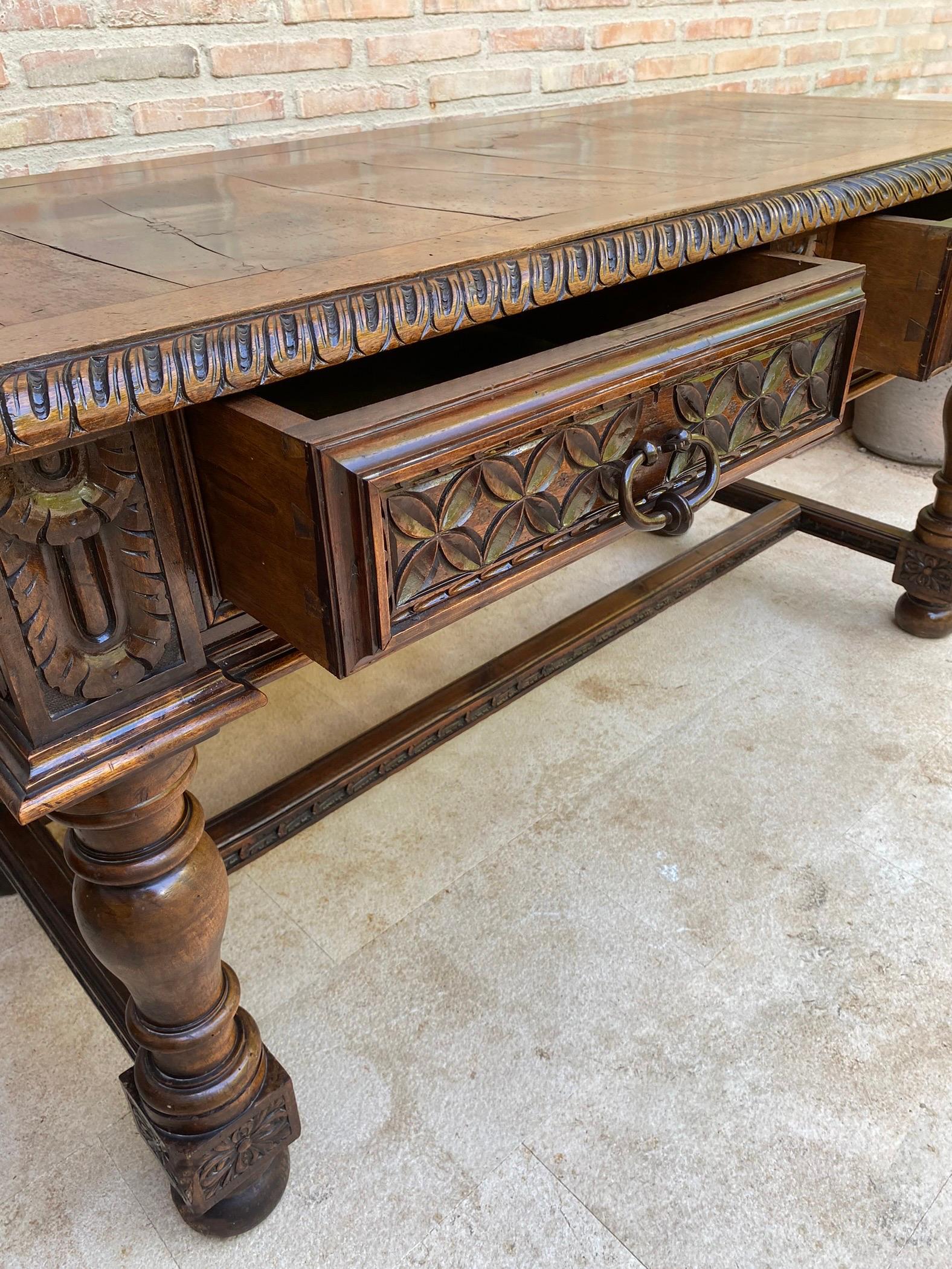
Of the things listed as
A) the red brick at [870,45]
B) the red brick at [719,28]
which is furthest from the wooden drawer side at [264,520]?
the red brick at [870,45]

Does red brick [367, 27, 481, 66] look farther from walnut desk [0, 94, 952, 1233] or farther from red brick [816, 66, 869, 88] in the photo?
red brick [816, 66, 869, 88]

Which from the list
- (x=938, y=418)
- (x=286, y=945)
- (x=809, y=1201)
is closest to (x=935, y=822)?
(x=809, y=1201)

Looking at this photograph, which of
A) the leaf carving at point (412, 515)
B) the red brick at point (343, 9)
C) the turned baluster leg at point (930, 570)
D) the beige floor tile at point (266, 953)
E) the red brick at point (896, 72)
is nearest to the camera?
the leaf carving at point (412, 515)

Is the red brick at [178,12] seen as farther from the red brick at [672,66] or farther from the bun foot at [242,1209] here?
the bun foot at [242,1209]

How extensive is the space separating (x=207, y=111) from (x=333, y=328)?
34.7 inches

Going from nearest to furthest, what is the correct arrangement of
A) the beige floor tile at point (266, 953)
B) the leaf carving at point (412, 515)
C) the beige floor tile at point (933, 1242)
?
the leaf carving at point (412, 515), the beige floor tile at point (933, 1242), the beige floor tile at point (266, 953)

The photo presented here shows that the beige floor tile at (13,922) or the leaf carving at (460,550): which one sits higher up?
the leaf carving at (460,550)

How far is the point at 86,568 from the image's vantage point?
51 cm

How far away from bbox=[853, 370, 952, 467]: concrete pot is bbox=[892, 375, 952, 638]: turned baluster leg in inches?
25.9

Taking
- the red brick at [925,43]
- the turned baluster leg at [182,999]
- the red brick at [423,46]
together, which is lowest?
the turned baluster leg at [182,999]

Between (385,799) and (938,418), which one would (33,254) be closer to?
(385,799)

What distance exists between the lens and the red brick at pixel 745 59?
1.83 meters

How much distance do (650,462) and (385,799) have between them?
697 mm

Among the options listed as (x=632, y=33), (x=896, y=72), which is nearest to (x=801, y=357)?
(x=632, y=33)
